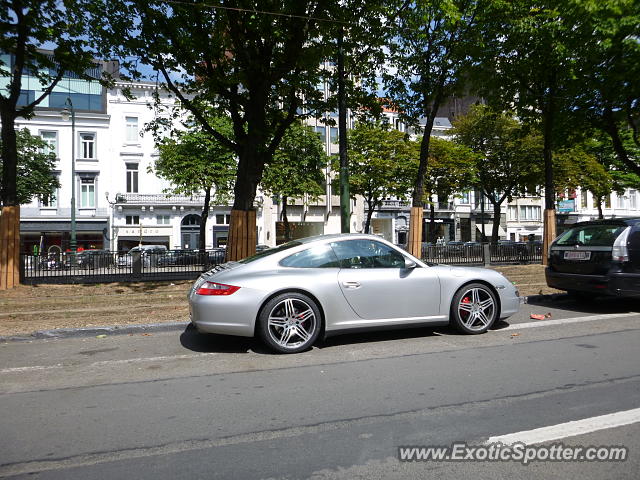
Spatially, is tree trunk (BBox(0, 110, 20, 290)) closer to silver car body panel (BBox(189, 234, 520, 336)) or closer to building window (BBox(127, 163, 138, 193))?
silver car body panel (BBox(189, 234, 520, 336))

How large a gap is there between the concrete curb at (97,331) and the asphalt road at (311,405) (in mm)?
313

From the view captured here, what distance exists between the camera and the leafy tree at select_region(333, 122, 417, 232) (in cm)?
2948

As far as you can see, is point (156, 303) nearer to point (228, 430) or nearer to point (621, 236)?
point (228, 430)

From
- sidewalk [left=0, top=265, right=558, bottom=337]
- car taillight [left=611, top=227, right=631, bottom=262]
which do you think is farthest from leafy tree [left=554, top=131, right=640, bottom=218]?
car taillight [left=611, top=227, right=631, bottom=262]

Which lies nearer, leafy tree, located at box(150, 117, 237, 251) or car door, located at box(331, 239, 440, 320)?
car door, located at box(331, 239, 440, 320)

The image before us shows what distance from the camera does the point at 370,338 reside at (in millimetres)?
6066

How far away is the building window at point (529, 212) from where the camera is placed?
53.0 m

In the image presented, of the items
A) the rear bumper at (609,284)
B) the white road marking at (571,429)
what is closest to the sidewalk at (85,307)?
the rear bumper at (609,284)

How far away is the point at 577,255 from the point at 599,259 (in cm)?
41

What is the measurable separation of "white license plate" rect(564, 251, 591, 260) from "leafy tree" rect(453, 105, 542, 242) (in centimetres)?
1987

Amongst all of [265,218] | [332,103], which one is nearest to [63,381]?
[332,103]

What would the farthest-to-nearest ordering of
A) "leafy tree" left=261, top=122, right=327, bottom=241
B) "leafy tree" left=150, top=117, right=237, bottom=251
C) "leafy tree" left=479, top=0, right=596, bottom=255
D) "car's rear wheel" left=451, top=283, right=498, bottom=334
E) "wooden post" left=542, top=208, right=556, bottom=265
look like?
"leafy tree" left=261, top=122, right=327, bottom=241, "leafy tree" left=150, top=117, right=237, bottom=251, "wooden post" left=542, top=208, right=556, bottom=265, "leafy tree" left=479, top=0, right=596, bottom=255, "car's rear wheel" left=451, top=283, right=498, bottom=334

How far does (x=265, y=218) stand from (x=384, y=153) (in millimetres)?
14956

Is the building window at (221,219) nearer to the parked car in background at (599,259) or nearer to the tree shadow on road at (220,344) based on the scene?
the parked car in background at (599,259)
